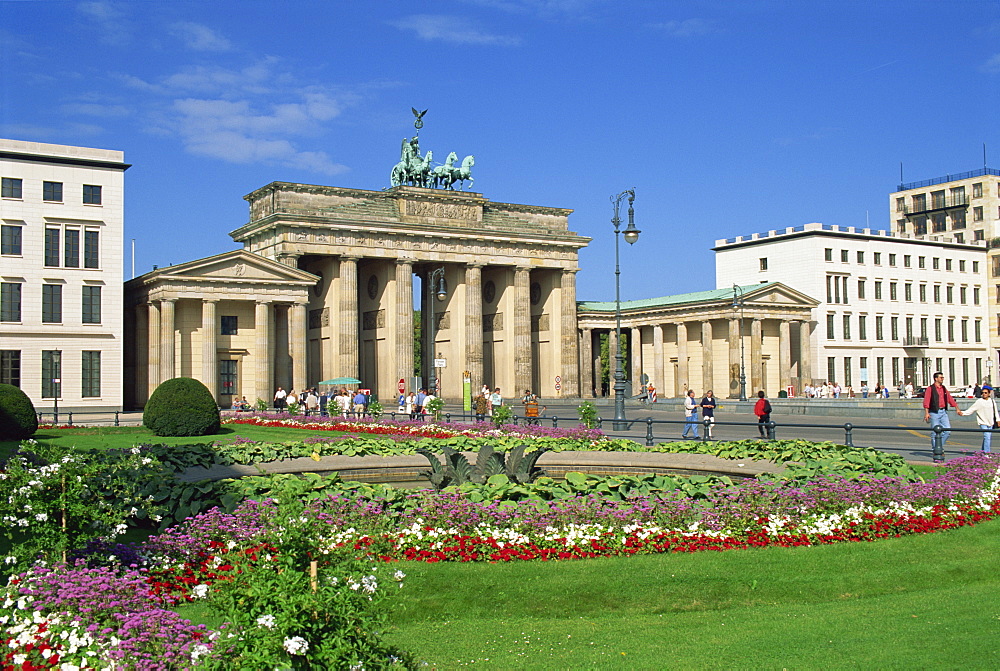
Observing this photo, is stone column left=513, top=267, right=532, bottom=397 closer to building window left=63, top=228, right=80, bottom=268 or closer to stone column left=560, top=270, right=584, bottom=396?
stone column left=560, top=270, right=584, bottom=396

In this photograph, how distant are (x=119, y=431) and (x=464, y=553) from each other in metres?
28.6

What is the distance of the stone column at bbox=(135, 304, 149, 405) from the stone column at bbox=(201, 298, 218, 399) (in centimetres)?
408

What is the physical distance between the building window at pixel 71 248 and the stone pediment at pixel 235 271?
4.39 metres

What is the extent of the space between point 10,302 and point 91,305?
438cm

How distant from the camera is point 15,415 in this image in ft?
110

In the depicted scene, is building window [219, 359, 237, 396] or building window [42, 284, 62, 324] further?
building window [219, 359, 237, 396]

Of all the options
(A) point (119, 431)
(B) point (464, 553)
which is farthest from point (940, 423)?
(A) point (119, 431)

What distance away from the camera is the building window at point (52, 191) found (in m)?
55.2

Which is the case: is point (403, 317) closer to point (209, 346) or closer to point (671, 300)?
point (209, 346)

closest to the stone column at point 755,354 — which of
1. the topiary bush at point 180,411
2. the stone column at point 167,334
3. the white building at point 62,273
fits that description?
the stone column at point 167,334

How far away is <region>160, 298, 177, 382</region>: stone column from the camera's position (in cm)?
5781

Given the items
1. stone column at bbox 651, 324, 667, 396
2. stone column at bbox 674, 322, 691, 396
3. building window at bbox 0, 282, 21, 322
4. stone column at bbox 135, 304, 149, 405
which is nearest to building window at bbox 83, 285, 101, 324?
building window at bbox 0, 282, 21, 322

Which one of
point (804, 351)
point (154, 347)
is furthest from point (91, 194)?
point (804, 351)

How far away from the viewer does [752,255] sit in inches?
4063
